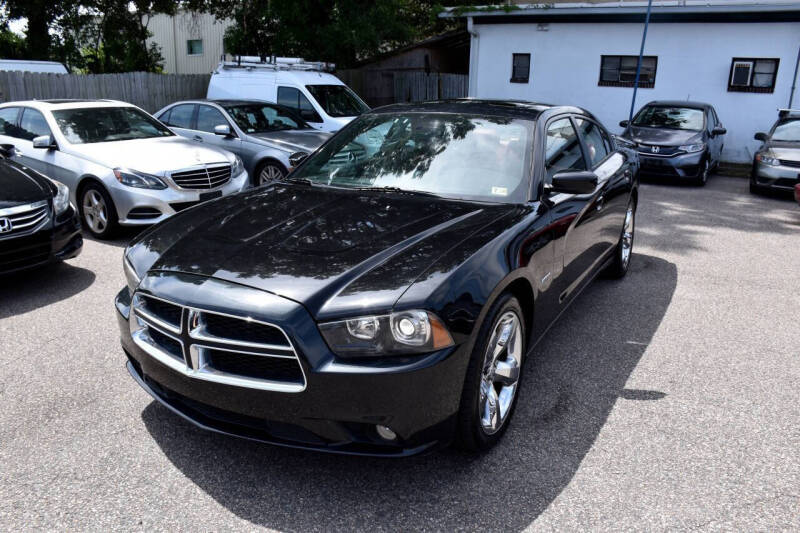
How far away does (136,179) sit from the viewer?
712cm

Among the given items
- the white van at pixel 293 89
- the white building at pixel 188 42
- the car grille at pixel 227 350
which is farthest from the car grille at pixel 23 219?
the white building at pixel 188 42

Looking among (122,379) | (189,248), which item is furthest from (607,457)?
(122,379)

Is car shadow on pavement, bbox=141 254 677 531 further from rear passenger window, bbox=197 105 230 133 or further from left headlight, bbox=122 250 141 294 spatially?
rear passenger window, bbox=197 105 230 133

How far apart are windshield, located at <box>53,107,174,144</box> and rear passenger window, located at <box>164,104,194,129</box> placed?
1723 millimetres

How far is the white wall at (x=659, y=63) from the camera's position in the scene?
15812 millimetres

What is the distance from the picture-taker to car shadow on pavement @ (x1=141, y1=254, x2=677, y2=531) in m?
2.70

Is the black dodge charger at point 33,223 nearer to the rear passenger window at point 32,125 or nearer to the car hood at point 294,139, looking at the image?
the rear passenger window at point 32,125

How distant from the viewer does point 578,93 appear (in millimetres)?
18094

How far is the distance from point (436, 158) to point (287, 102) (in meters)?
8.93

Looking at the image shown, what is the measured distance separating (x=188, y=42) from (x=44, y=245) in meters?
31.7

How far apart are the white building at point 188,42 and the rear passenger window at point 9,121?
25400mm

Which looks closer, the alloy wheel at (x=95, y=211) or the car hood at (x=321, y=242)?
the car hood at (x=321, y=242)

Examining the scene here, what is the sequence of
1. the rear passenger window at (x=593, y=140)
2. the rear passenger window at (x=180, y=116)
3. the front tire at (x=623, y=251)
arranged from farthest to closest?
the rear passenger window at (x=180, y=116) → the front tire at (x=623, y=251) → the rear passenger window at (x=593, y=140)

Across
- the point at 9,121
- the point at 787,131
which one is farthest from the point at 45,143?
the point at 787,131
